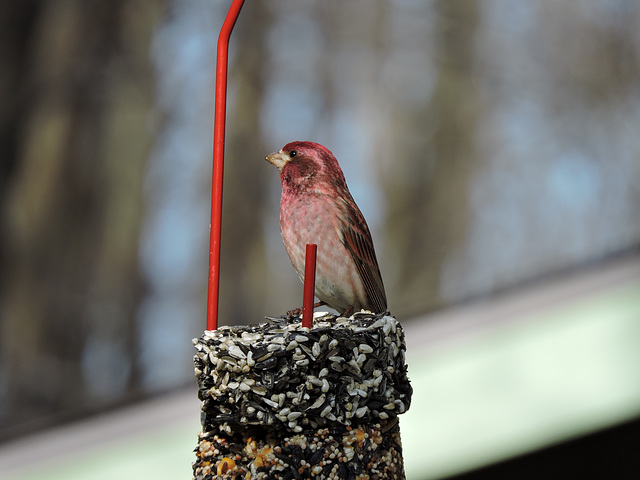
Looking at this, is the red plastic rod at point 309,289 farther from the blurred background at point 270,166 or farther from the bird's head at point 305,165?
the blurred background at point 270,166

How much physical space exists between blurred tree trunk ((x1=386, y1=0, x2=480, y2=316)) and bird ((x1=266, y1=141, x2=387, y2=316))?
1.91 feet

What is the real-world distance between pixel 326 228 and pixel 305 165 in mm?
57

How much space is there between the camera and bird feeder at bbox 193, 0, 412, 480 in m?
0.44

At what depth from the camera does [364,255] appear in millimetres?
559

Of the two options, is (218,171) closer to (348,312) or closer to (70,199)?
(348,312)

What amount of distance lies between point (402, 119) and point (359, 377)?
2.49 feet

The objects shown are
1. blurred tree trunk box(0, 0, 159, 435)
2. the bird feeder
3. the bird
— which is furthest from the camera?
blurred tree trunk box(0, 0, 159, 435)

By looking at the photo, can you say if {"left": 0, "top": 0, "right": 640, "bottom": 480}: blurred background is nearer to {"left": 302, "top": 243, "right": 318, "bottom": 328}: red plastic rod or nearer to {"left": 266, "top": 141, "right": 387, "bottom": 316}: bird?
{"left": 266, "top": 141, "right": 387, "bottom": 316}: bird

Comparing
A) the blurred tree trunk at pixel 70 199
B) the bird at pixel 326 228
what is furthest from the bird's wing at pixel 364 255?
the blurred tree trunk at pixel 70 199

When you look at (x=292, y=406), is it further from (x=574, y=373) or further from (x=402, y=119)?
(x=402, y=119)

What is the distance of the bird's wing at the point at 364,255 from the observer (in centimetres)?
55

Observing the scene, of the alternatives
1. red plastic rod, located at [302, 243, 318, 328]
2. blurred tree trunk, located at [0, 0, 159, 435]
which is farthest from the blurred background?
red plastic rod, located at [302, 243, 318, 328]

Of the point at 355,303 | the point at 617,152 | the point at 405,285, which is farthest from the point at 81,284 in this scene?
the point at 617,152

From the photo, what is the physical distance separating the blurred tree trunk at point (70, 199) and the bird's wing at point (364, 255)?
0.64 m
